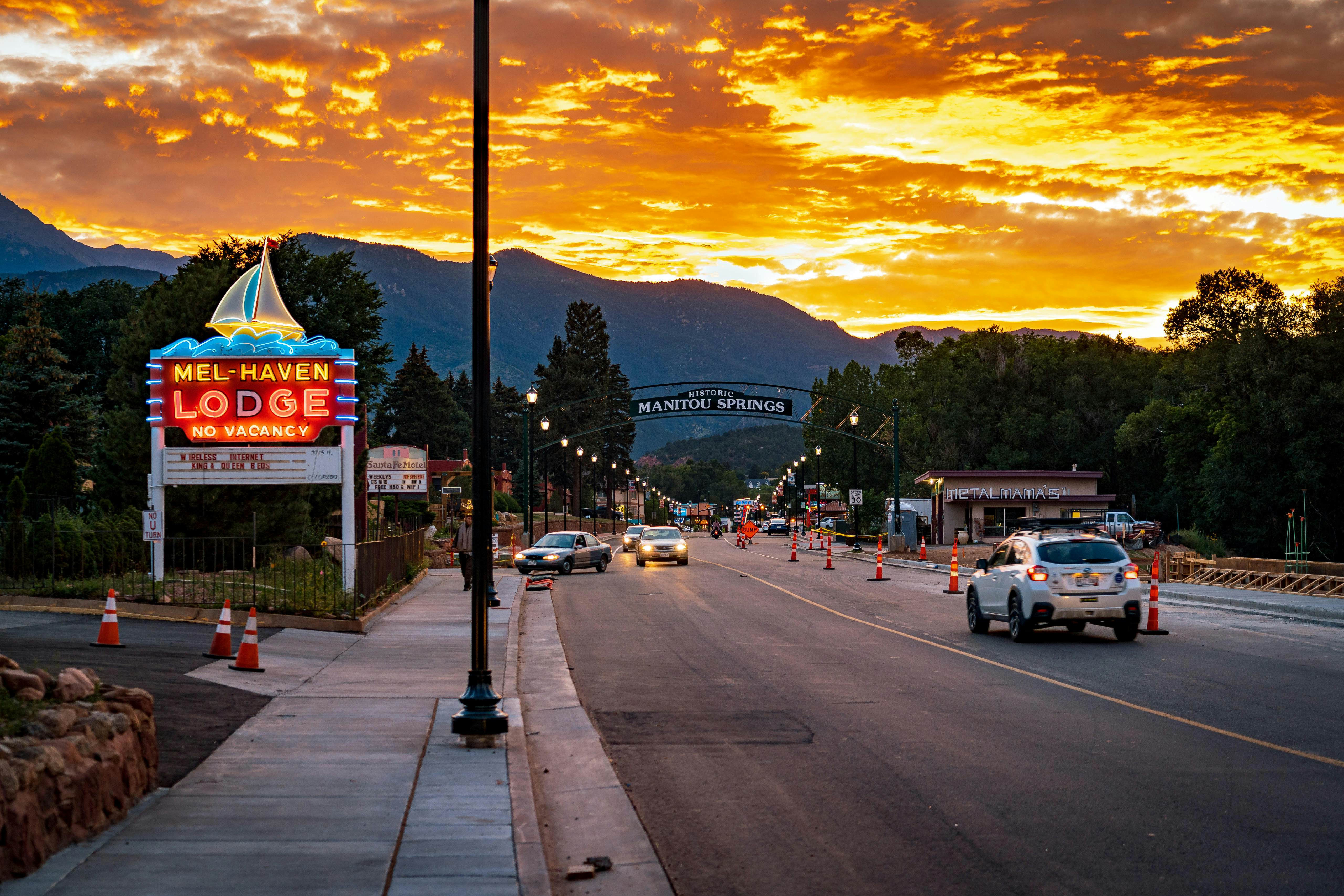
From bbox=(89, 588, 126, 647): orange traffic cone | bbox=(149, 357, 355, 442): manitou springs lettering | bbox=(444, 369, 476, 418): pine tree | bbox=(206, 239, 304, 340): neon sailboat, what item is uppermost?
bbox=(444, 369, 476, 418): pine tree

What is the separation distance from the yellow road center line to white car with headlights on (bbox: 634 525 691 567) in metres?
23.0

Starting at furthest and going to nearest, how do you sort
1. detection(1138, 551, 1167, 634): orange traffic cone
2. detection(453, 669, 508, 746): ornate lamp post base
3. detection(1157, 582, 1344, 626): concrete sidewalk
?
detection(1157, 582, 1344, 626): concrete sidewalk, detection(1138, 551, 1167, 634): orange traffic cone, detection(453, 669, 508, 746): ornate lamp post base

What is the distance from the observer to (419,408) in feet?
430

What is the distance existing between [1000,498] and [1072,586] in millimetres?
62694

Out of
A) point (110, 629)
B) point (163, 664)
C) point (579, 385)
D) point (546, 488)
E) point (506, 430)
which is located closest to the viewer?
point (163, 664)

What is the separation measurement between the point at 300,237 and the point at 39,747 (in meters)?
57.8

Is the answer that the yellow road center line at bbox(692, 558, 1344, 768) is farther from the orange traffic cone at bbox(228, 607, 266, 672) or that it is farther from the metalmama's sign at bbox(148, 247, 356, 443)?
the metalmama's sign at bbox(148, 247, 356, 443)

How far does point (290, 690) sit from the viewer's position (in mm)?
13914

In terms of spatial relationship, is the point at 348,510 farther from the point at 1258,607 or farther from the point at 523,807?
the point at 1258,607

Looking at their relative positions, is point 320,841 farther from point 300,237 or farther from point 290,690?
point 300,237

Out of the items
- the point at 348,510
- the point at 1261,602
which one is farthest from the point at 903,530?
the point at 348,510

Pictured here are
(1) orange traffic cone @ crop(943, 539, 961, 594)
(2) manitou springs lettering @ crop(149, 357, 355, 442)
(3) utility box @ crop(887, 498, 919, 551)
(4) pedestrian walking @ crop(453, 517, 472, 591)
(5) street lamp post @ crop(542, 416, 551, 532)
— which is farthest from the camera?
(5) street lamp post @ crop(542, 416, 551, 532)

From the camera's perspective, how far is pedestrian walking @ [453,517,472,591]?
32.2 m

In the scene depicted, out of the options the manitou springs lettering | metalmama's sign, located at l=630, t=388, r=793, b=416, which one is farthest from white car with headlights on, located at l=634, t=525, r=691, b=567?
the manitou springs lettering
